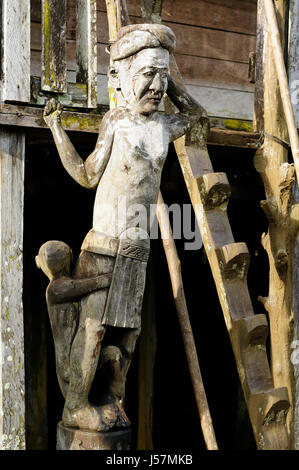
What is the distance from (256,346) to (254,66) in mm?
2379

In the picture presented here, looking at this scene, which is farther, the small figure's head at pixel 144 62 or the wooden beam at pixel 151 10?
the wooden beam at pixel 151 10

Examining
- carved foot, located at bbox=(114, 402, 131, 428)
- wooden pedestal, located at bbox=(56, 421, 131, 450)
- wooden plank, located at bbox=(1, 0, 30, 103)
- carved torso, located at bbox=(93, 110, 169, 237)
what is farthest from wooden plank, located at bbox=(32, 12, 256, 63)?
wooden pedestal, located at bbox=(56, 421, 131, 450)

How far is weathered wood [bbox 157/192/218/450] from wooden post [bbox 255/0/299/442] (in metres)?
0.88

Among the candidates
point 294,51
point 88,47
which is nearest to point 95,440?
point 88,47

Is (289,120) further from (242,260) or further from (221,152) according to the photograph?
(221,152)

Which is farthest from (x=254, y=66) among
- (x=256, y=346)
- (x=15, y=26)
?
(x=256, y=346)

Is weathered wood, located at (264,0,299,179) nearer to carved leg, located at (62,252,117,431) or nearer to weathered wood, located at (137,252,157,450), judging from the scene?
carved leg, located at (62,252,117,431)

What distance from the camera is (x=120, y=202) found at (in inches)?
186

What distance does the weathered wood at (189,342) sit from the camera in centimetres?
529

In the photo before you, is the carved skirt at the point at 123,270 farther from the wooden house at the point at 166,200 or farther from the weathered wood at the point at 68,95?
the weathered wood at the point at 68,95

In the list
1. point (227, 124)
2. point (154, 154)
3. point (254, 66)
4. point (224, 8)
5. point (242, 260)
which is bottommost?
point (242, 260)

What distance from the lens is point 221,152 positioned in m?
6.87

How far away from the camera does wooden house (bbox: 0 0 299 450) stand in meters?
5.61

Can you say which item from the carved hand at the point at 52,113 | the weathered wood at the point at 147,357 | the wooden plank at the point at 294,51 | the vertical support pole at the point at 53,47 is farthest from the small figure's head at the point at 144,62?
the weathered wood at the point at 147,357
